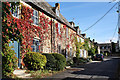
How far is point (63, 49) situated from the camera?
21.7m

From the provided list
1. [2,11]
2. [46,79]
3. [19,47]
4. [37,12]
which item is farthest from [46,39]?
[2,11]

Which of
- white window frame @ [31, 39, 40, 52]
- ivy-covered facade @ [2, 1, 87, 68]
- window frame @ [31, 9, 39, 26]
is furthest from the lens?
window frame @ [31, 9, 39, 26]

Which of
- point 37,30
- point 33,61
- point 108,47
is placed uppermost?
point 37,30

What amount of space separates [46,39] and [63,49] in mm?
6355

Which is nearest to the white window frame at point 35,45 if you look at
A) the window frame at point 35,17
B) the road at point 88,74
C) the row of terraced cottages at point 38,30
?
the row of terraced cottages at point 38,30

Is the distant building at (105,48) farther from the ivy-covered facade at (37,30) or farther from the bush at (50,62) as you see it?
the bush at (50,62)

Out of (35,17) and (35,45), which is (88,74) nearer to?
(35,45)

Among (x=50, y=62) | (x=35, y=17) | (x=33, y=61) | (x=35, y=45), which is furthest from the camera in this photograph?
(x=35, y=17)

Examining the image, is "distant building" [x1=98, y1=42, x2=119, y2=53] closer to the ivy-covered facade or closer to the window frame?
the ivy-covered facade

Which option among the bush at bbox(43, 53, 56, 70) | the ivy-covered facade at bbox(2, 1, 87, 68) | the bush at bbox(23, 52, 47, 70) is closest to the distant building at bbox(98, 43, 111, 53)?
the ivy-covered facade at bbox(2, 1, 87, 68)

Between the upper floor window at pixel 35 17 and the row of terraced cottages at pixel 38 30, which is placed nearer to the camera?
the row of terraced cottages at pixel 38 30

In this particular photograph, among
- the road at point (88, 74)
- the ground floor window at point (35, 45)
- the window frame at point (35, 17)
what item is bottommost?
the road at point (88, 74)

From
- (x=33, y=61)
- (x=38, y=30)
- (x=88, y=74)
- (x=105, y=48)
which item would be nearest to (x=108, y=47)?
(x=105, y=48)

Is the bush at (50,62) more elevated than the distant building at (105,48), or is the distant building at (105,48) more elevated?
the distant building at (105,48)
